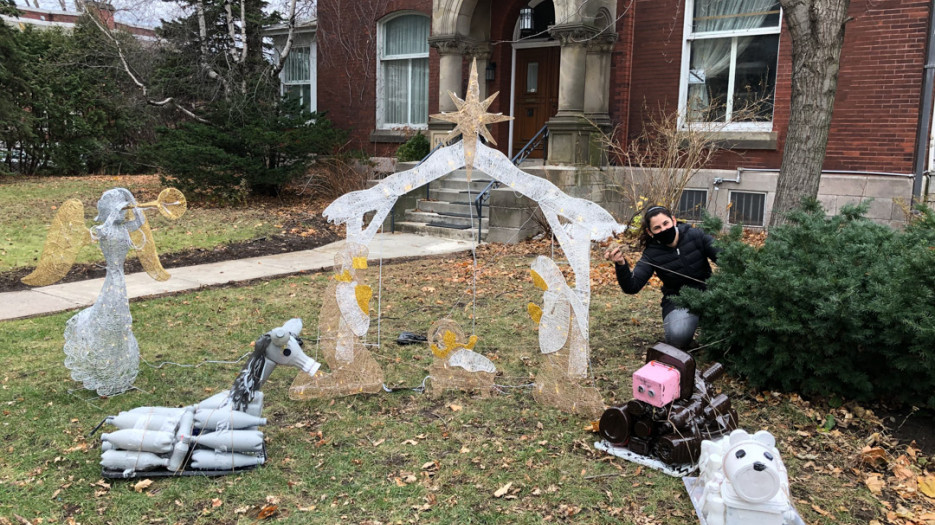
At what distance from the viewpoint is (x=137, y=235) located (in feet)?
15.4

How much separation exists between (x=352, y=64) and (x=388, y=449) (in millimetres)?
→ 14874

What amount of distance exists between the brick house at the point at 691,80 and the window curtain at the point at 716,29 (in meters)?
0.02

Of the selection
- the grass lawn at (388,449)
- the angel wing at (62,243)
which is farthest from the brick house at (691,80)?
the angel wing at (62,243)

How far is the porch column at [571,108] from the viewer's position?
471 inches

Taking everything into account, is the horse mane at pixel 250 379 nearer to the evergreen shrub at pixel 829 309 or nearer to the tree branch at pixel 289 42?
the evergreen shrub at pixel 829 309

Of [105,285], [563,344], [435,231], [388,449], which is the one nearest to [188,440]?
[388,449]

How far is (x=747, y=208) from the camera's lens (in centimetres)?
1203

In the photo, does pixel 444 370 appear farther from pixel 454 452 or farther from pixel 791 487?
pixel 791 487

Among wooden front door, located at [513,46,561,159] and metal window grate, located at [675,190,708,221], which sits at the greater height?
wooden front door, located at [513,46,561,159]

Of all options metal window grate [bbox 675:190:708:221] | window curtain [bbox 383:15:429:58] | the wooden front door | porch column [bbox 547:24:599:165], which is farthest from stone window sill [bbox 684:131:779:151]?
window curtain [bbox 383:15:429:58]

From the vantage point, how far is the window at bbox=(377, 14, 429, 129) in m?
16.3

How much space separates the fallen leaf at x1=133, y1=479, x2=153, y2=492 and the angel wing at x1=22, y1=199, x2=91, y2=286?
181cm

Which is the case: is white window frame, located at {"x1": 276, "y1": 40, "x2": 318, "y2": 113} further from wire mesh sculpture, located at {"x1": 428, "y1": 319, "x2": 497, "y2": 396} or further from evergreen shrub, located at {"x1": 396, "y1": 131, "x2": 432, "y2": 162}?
wire mesh sculpture, located at {"x1": 428, "y1": 319, "x2": 497, "y2": 396}

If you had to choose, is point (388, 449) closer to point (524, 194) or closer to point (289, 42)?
point (524, 194)
